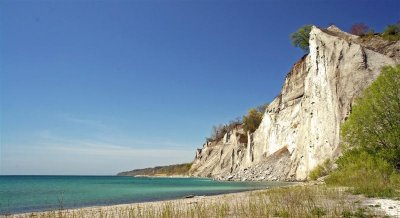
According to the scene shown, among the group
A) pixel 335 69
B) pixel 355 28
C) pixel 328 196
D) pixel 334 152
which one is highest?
pixel 355 28

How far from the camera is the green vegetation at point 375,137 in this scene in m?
23.2

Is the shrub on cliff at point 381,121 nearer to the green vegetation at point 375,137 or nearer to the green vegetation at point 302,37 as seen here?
the green vegetation at point 375,137

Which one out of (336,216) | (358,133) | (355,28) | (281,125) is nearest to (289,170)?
(281,125)

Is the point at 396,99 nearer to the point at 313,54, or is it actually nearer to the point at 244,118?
the point at 313,54

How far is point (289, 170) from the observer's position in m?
62.2

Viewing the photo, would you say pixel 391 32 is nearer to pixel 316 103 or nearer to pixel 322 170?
pixel 316 103

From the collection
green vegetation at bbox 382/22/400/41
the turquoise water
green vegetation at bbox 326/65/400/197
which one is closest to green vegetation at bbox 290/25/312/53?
green vegetation at bbox 382/22/400/41

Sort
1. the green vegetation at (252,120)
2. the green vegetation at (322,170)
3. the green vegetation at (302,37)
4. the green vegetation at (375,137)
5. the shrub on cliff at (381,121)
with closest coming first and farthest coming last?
the green vegetation at (375,137), the shrub on cliff at (381,121), the green vegetation at (322,170), the green vegetation at (302,37), the green vegetation at (252,120)

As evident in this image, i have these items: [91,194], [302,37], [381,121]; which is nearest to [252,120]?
[302,37]

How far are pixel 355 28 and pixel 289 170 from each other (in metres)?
32.7

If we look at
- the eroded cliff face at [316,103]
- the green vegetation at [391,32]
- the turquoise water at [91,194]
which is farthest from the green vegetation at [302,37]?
the turquoise water at [91,194]

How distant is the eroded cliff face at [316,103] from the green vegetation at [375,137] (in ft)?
54.9

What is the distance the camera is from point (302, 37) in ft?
257

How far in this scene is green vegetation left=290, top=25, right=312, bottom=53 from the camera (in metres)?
77.6
